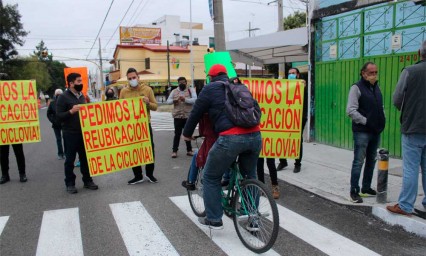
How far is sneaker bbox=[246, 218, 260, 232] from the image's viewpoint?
13.3ft

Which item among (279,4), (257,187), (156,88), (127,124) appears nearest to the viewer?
(257,187)

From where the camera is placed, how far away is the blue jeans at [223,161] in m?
3.96

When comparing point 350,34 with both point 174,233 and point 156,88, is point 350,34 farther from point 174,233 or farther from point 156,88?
point 156,88

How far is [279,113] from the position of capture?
5930mm

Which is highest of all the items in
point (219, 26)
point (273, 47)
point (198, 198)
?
point (219, 26)

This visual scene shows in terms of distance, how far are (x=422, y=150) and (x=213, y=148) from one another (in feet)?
8.03

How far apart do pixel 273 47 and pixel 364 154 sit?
26.2 ft

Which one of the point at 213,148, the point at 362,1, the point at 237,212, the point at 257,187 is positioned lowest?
the point at 237,212

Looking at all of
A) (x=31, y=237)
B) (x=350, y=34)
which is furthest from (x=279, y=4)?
(x=31, y=237)

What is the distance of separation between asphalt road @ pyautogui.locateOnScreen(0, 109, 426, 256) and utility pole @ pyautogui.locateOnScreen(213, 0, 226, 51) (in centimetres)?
667

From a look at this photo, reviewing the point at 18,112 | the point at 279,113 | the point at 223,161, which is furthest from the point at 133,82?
the point at 223,161

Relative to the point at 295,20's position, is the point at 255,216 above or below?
below

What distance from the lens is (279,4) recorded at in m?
19.9

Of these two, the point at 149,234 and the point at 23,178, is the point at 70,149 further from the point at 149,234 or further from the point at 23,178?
the point at 149,234
